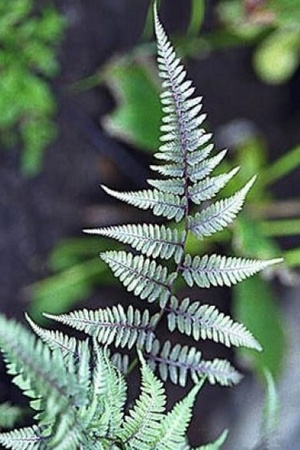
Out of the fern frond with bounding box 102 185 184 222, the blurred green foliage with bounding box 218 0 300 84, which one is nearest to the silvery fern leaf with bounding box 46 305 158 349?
the fern frond with bounding box 102 185 184 222

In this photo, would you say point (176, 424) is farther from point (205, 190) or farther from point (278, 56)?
point (278, 56)

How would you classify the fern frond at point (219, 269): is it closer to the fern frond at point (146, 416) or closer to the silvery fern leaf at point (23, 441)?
the fern frond at point (146, 416)

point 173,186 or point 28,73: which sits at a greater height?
point 28,73

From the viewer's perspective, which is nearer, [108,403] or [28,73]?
[108,403]

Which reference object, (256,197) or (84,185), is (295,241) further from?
(84,185)

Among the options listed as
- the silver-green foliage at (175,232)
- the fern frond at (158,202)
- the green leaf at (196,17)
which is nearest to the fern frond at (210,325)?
the silver-green foliage at (175,232)

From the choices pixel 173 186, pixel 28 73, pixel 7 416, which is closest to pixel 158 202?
pixel 173 186

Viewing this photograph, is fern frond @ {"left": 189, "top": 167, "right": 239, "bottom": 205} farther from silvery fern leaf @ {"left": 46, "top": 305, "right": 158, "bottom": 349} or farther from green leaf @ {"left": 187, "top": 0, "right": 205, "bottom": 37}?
green leaf @ {"left": 187, "top": 0, "right": 205, "bottom": 37}

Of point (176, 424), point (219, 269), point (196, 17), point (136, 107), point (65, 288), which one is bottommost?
point (176, 424)
